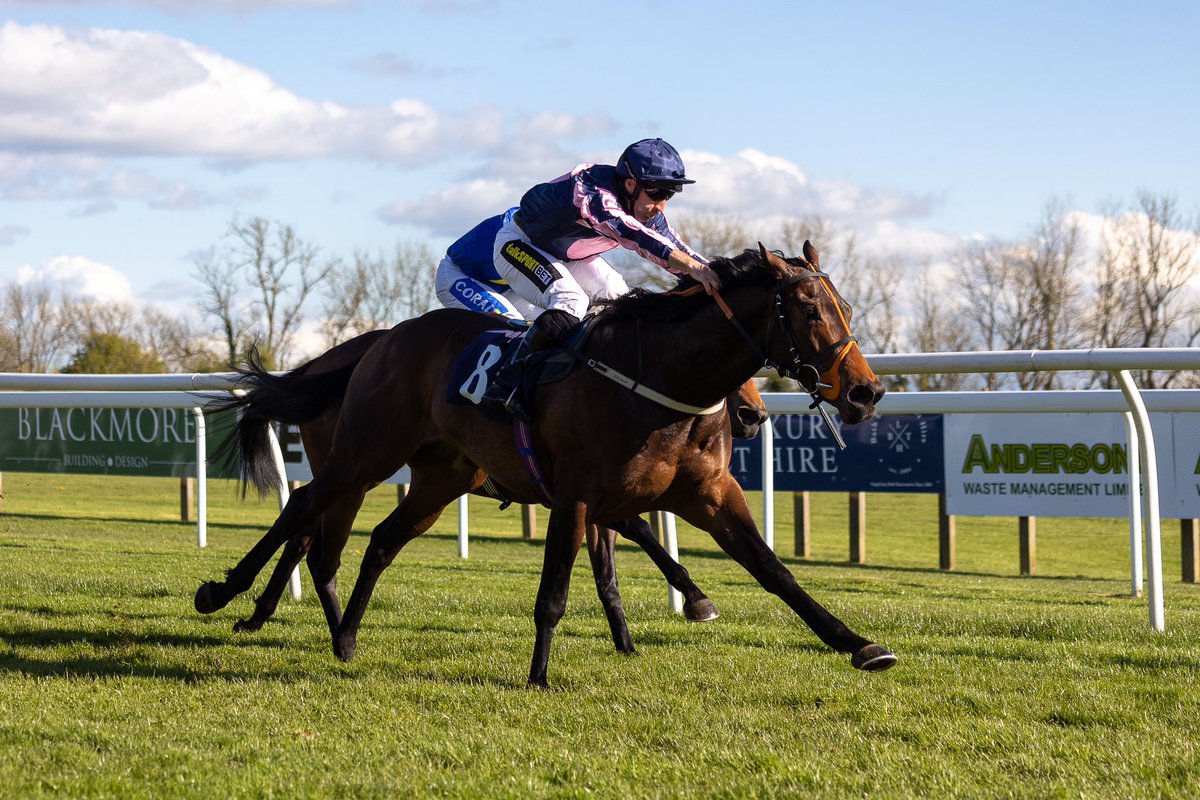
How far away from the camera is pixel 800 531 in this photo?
1672 cm

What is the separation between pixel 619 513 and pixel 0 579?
15.5ft

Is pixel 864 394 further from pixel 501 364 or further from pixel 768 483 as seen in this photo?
pixel 768 483

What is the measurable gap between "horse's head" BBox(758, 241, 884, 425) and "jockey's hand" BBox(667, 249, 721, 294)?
0.83 feet

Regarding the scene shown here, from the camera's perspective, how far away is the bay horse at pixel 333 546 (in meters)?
5.93

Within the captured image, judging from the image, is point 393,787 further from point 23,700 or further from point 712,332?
point 712,332

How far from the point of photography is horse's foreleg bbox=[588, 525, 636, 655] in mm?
5691

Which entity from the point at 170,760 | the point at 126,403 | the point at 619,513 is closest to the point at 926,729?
the point at 619,513

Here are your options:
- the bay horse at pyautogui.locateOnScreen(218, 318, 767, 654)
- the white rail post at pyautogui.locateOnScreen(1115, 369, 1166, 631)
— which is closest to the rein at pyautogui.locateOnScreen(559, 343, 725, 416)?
the bay horse at pyautogui.locateOnScreen(218, 318, 767, 654)

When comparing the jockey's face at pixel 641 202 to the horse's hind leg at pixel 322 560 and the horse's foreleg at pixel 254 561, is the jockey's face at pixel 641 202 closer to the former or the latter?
the horse's hind leg at pixel 322 560

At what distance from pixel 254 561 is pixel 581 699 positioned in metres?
1.84

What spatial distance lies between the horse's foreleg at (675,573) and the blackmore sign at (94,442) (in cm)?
1076

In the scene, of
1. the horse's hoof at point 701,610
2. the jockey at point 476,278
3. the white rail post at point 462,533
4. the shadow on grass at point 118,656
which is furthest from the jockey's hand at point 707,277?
the white rail post at point 462,533

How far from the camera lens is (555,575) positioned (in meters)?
5.05

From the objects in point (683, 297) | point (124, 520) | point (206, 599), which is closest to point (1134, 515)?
point (683, 297)
